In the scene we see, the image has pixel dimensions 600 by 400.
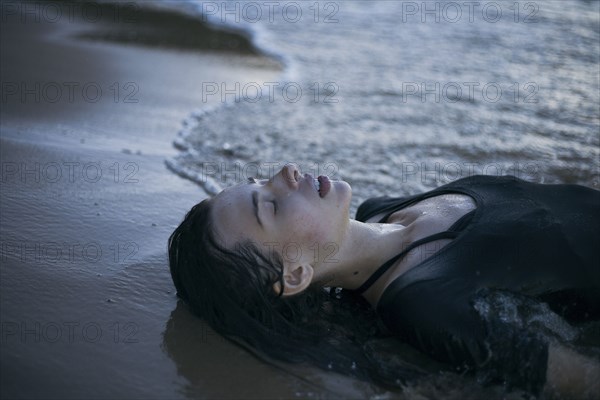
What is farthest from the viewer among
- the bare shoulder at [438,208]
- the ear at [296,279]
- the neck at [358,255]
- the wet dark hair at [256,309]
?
the bare shoulder at [438,208]

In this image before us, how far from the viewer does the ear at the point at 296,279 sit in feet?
9.80

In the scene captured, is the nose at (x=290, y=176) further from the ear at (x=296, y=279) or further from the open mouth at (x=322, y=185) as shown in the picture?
the ear at (x=296, y=279)

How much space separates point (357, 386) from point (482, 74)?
4870 millimetres

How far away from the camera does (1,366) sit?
2588 millimetres

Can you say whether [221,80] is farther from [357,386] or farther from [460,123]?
[357,386]

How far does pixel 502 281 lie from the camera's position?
2842mm

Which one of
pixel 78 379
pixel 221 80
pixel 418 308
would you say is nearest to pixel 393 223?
pixel 418 308

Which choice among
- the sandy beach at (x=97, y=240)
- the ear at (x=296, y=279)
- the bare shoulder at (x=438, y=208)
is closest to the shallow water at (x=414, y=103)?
the sandy beach at (x=97, y=240)

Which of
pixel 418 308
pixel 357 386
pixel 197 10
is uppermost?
pixel 197 10

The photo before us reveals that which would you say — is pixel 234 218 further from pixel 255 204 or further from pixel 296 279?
pixel 296 279

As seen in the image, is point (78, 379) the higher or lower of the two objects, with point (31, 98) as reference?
lower

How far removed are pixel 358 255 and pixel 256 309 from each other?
0.52 metres

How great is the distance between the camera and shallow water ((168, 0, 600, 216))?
5.10 metres

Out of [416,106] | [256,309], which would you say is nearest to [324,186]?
[256,309]
